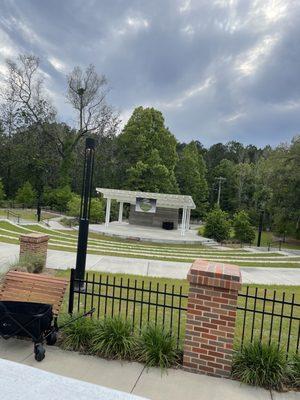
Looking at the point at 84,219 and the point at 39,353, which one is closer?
the point at 39,353

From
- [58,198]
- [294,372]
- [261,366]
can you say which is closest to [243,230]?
[58,198]

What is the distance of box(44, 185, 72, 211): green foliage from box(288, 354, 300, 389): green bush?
3614 centimetres

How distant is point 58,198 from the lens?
3978 centimetres

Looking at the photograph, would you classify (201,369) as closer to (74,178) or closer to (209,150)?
(74,178)

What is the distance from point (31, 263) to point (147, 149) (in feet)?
124

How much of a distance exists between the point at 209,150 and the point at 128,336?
8007cm

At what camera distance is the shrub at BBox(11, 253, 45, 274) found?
27.6 feet

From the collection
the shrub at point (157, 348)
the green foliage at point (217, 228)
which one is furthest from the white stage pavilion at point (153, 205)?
the shrub at point (157, 348)

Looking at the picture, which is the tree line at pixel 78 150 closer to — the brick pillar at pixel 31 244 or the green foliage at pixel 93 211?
the green foliage at pixel 93 211

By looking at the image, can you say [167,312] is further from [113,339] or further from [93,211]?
[93,211]

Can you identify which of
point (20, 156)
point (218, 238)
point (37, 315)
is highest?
point (20, 156)

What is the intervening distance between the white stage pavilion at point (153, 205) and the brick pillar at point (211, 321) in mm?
22128

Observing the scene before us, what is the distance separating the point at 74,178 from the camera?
51.4 metres

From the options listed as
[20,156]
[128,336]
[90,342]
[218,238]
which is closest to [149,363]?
[128,336]
